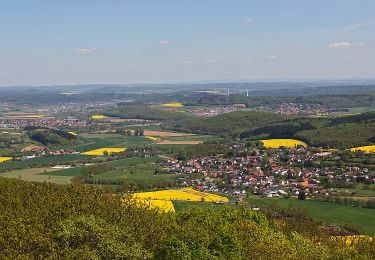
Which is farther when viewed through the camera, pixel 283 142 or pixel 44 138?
pixel 44 138

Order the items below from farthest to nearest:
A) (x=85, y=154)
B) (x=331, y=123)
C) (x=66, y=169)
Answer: (x=331, y=123) → (x=85, y=154) → (x=66, y=169)

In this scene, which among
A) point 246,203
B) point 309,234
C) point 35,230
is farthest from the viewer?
point 246,203

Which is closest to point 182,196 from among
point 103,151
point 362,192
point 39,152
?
point 362,192

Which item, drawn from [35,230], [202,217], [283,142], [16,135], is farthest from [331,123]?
[35,230]

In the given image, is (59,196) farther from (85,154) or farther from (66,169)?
(85,154)

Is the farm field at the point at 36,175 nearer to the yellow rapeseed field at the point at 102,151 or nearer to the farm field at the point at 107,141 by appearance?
the yellow rapeseed field at the point at 102,151

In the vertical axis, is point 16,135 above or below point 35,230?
below

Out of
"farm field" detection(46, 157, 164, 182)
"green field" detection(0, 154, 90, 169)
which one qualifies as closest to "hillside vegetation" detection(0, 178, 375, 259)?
"farm field" detection(46, 157, 164, 182)
